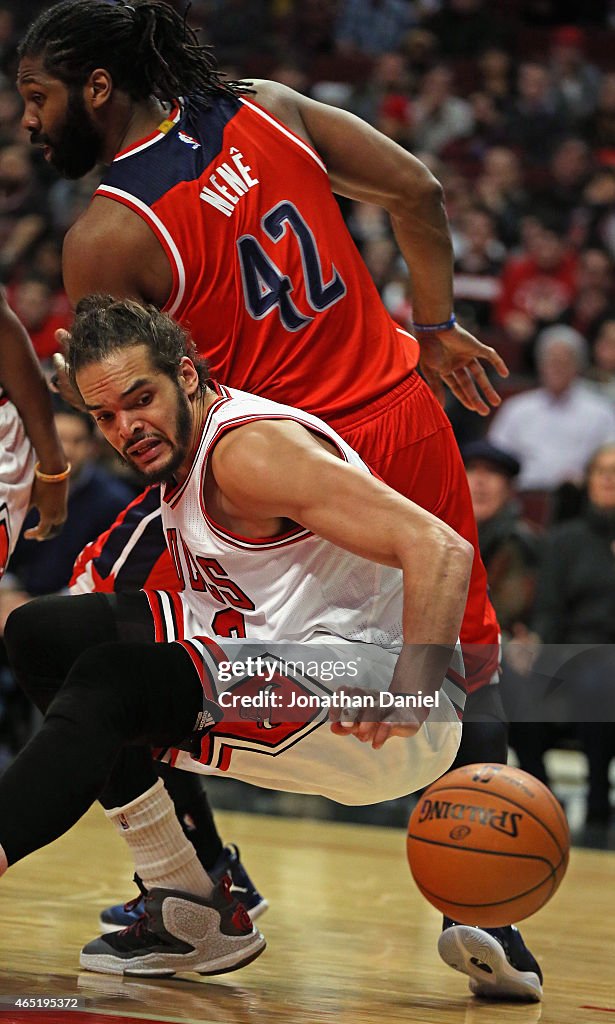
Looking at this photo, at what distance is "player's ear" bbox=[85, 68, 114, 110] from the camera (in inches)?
126

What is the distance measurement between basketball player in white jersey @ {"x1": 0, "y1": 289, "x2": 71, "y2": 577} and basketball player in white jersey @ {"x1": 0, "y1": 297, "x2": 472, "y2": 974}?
17.7 inches

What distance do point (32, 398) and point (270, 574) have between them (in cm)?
95

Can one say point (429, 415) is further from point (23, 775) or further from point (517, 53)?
point (517, 53)

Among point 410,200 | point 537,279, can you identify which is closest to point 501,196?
point 537,279

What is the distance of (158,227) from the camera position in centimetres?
310

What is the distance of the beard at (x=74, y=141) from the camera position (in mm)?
3191

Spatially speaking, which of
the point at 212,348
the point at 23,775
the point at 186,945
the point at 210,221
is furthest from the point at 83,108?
the point at 186,945

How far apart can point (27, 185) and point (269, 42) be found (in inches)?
150

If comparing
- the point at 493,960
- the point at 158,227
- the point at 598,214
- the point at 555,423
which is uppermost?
the point at 158,227

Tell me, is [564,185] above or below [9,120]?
above

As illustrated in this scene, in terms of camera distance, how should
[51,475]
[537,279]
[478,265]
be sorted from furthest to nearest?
[478,265]
[537,279]
[51,475]

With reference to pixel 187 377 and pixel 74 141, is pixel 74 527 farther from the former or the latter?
pixel 187 377

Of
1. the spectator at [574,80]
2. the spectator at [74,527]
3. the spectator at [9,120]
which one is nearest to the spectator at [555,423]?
the spectator at [74,527]

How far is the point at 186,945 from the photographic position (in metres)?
3.26
